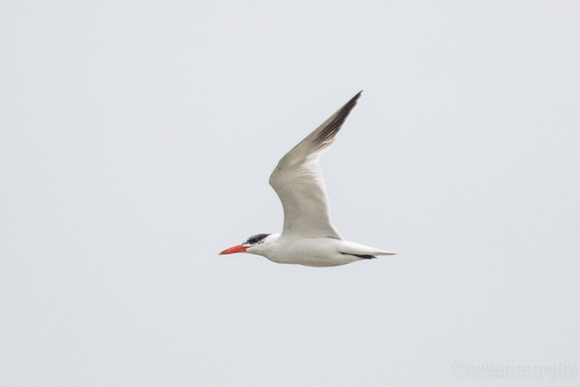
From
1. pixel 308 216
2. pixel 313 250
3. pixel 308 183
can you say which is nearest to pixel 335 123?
pixel 308 183

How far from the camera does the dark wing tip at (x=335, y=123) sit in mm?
11859

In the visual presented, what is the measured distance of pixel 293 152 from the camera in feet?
39.1

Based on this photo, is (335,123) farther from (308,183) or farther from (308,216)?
(308,216)

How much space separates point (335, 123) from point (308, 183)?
960 mm

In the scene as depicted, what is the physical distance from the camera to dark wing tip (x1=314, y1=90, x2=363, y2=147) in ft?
38.9

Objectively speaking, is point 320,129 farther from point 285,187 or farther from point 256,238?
point 256,238

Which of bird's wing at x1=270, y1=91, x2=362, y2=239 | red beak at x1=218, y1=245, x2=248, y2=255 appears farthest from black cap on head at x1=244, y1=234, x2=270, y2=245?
bird's wing at x1=270, y1=91, x2=362, y2=239

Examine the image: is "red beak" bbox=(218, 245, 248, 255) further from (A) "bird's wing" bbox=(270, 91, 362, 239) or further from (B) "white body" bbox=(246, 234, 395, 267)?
(A) "bird's wing" bbox=(270, 91, 362, 239)

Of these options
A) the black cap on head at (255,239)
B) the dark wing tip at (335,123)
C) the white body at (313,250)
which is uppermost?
the dark wing tip at (335,123)

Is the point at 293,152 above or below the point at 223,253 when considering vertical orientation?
above

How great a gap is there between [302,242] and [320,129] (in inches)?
71.8

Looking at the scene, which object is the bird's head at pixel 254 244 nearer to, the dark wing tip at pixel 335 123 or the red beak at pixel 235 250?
the red beak at pixel 235 250

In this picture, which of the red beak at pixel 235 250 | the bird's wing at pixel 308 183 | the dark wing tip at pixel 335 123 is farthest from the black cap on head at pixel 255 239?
the dark wing tip at pixel 335 123

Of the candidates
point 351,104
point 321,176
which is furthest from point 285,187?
point 351,104
